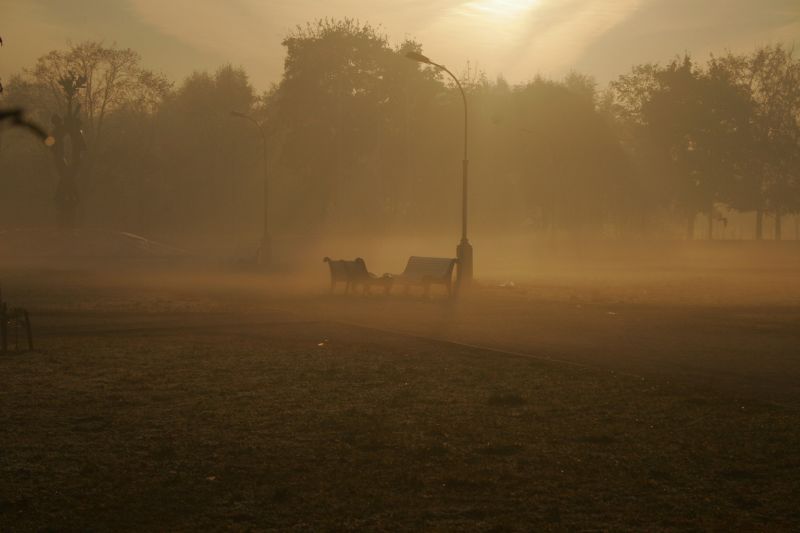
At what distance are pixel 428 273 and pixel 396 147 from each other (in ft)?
154

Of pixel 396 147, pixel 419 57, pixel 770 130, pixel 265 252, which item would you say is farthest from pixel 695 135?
pixel 419 57

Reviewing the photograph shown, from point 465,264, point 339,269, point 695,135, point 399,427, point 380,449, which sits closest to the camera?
point 380,449

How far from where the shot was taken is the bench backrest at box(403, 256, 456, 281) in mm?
25547

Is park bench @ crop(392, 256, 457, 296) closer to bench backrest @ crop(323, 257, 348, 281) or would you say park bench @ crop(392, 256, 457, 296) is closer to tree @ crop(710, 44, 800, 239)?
bench backrest @ crop(323, 257, 348, 281)

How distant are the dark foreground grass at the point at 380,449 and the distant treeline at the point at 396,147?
186ft

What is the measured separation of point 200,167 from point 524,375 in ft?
235

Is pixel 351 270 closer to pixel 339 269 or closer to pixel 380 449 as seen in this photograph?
pixel 339 269

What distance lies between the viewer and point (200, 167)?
262 ft

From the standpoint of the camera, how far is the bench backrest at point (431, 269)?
25.5 metres

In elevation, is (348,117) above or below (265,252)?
above

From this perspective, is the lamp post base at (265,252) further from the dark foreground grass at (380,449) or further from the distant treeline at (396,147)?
the dark foreground grass at (380,449)

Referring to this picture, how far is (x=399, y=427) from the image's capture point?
28.0 feet

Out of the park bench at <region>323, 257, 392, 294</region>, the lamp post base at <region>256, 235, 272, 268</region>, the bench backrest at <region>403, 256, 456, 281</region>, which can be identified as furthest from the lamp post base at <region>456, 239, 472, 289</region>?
the lamp post base at <region>256, 235, 272, 268</region>

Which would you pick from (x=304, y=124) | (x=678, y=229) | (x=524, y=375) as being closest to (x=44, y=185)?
(x=304, y=124)
